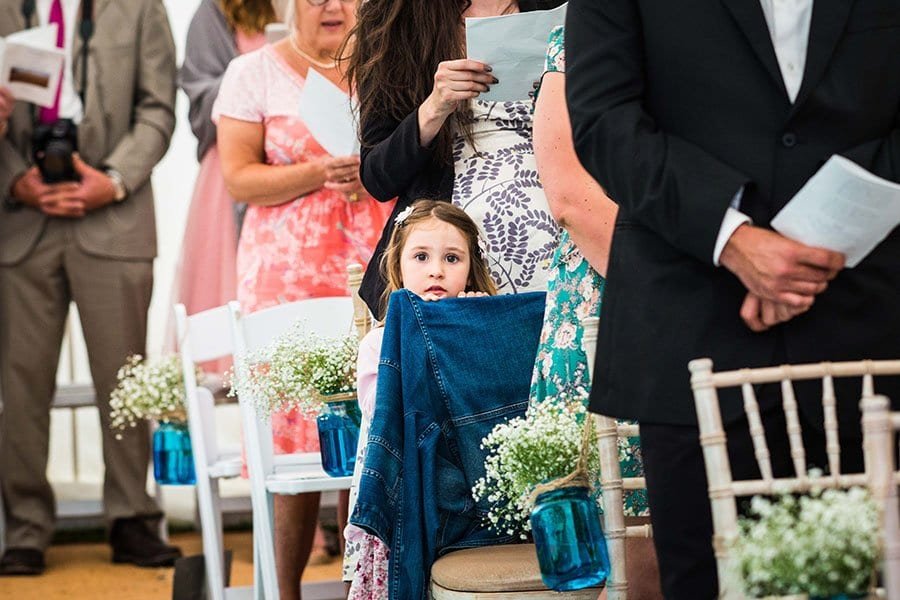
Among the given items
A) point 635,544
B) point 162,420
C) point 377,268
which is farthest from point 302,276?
point 635,544

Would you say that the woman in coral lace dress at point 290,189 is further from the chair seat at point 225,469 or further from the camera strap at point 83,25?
the camera strap at point 83,25

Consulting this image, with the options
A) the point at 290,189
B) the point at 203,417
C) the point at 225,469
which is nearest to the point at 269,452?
the point at 225,469

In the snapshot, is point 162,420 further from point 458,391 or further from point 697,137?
point 697,137

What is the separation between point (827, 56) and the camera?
1874 mm

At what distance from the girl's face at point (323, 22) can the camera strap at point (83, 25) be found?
51.6 inches

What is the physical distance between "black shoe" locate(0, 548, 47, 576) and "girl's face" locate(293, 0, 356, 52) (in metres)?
2.13

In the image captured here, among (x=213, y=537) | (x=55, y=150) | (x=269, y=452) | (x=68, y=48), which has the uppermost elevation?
(x=68, y=48)

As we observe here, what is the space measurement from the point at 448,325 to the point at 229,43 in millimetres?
2948

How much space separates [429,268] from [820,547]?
1488 mm

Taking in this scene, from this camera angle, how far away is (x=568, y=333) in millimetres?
2482

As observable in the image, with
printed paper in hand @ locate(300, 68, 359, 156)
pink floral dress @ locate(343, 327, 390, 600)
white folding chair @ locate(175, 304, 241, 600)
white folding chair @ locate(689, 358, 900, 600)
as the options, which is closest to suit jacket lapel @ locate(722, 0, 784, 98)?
white folding chair @ locate(689, 358, 900, 600)

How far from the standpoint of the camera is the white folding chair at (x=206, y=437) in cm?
393

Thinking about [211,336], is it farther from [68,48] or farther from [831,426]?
[831,426]

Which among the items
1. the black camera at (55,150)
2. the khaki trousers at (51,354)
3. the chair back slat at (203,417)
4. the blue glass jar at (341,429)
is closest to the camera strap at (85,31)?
the black camera at (55,150)
